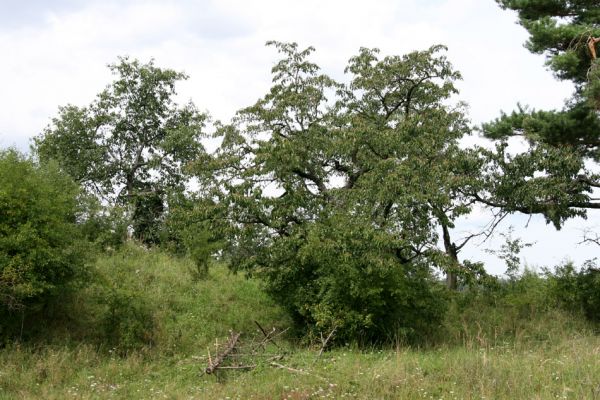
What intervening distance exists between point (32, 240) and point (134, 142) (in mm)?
13461

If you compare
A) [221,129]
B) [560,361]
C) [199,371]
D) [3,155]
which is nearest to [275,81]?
[221,129]

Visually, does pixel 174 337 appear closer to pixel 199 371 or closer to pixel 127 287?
pixel 127 287

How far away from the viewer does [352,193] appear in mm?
14133

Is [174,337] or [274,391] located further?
[174,337]

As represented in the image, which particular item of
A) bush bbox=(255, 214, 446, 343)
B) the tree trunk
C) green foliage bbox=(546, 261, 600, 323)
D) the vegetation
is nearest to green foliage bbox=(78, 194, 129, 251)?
the vegetation

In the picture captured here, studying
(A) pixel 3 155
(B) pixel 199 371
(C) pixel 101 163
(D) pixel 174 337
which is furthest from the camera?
(C) pixel 101 163

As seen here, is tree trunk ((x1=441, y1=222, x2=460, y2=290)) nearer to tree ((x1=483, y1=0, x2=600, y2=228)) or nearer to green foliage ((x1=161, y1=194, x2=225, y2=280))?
tree ((x1=483, y1=0, x2=600, y2=228))

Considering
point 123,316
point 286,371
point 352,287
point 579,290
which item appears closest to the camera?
point 286,371

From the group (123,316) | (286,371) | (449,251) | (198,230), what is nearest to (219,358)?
(286,371)

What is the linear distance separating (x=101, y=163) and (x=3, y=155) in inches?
444

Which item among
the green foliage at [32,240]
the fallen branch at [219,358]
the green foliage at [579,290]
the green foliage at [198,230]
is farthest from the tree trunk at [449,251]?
the green foliage at [32,240]

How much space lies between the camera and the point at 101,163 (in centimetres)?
2314

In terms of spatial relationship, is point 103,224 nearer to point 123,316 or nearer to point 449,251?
point 123,316

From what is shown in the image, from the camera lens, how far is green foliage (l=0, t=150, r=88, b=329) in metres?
10.8
